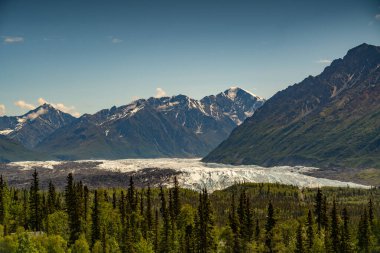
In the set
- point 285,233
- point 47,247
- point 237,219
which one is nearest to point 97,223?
point 47,247

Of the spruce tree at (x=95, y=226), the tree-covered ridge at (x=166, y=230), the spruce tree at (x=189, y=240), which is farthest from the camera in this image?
the spruce tree at (x=95, y=226)

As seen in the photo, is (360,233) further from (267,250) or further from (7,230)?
(7,230)

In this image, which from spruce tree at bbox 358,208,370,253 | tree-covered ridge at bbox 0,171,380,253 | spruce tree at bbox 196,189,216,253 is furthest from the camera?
spruce tree at bbox 358,208,370,253

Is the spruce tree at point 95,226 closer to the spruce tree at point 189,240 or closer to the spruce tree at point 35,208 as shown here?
the spruce tree at point 35,208

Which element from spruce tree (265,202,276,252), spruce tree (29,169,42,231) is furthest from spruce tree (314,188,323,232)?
spruce tree (29,169,42,231)

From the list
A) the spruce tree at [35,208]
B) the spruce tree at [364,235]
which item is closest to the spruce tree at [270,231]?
the spruce tree at [364,235]

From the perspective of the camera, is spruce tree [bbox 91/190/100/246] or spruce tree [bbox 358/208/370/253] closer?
spruce tree [bbox 91/190/100/246]

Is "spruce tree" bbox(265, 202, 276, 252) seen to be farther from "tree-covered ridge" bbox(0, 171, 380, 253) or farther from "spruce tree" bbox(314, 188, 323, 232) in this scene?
"spruce tree" bbox(314, 188, 323, 232)

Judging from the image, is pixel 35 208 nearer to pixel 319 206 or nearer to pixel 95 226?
pixel 95 226

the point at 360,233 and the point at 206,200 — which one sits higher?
the point at 206,200

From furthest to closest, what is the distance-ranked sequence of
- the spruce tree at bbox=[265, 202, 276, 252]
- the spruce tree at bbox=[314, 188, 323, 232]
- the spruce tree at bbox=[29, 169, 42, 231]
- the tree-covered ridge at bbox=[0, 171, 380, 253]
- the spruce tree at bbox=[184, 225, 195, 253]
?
the spruce tree at bbox=[29, 169, 42, 231] → the spruce tree at bbox=[314, 188, 323, 232] → the spruce tree at bbox=[184, 225, 195, 253] → the tree-covered ridge at bbox=[0, 171, 380, 253] → the spruce tree at bbox=[265, 202, 276, 252]

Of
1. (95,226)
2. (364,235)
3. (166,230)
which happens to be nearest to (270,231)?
(166,230)
